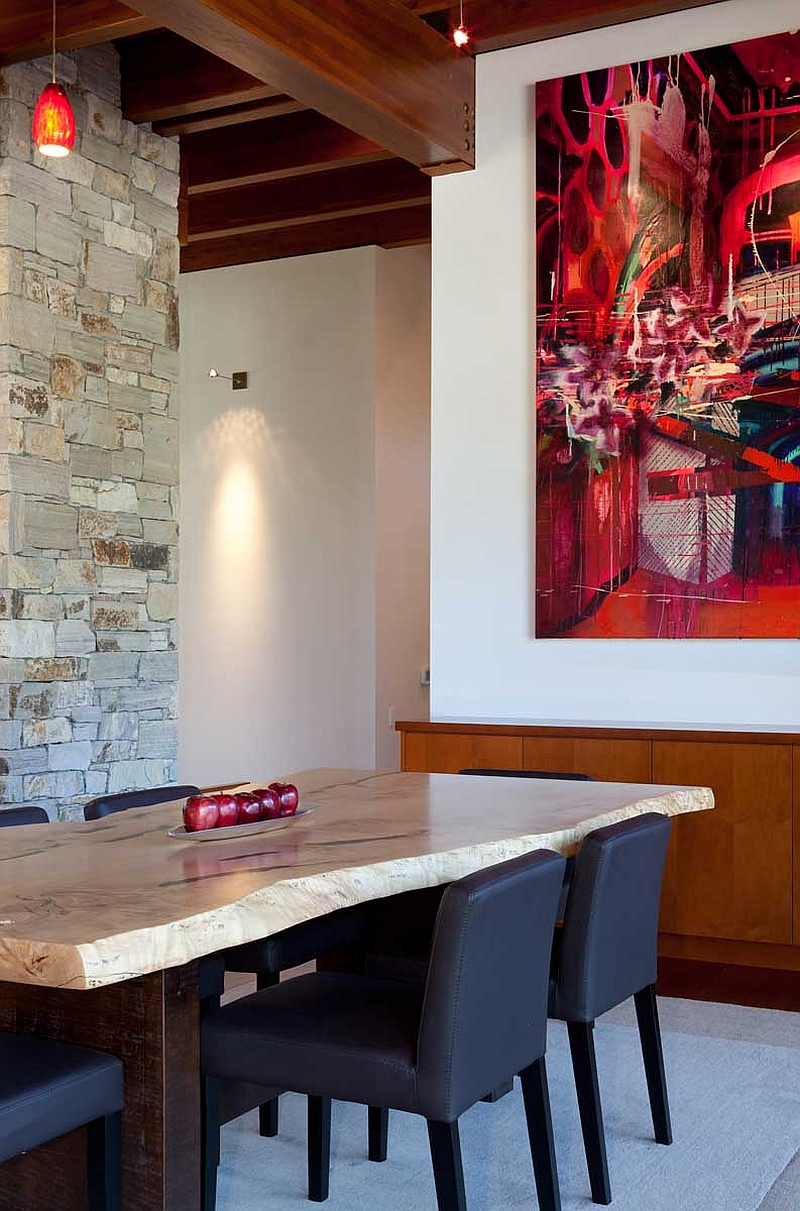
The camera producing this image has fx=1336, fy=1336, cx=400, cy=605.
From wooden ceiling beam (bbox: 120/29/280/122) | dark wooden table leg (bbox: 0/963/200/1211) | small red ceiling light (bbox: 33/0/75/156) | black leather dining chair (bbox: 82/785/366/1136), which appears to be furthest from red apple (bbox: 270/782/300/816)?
wooden ceiling beam (bbox: 120/29/280/122)

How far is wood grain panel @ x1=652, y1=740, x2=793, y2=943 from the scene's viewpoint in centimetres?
450

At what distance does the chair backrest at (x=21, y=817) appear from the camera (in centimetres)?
297

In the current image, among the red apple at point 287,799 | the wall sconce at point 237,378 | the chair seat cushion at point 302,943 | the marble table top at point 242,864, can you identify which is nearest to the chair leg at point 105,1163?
the marble table top at point 242,864

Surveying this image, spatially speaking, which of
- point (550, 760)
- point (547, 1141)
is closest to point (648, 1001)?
point (547, 1141)

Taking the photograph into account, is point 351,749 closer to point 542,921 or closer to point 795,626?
point 795,626

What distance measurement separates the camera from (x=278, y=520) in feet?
27.2

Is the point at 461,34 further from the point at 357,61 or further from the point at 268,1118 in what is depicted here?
the point at 268,1118

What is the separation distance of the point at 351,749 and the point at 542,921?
18.7 ft

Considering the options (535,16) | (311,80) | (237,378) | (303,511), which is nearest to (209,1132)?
(311,80)

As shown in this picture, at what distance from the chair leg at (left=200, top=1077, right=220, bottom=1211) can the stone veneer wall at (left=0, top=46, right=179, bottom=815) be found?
3228 mm

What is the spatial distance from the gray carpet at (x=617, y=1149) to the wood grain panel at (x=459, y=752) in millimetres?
1442

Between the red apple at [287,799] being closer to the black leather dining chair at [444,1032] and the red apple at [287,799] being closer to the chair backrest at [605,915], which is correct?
the black leather dining chair at [444,1032]

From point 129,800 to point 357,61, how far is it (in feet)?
9.18

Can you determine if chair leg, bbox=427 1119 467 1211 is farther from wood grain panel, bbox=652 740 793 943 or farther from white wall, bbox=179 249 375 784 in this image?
white wall, bbox=179 249 375 784
